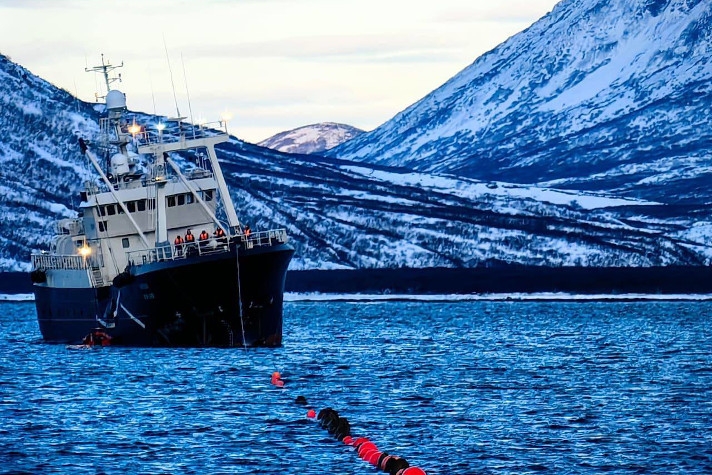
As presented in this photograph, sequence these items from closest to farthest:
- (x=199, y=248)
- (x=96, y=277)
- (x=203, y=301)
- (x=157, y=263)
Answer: (x=157, y=263), (x=203, y=301), (x=199, y=248), (x=96, y=277)

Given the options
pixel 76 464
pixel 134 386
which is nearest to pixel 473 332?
pixel 134 386

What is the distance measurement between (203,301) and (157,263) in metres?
2.96

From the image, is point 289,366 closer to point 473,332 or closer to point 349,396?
point 349,396

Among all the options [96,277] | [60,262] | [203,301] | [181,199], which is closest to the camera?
[203,301]

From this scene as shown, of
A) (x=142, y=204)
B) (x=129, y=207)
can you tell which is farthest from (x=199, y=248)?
(x=142, y=204)

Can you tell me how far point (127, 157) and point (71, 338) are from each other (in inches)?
427

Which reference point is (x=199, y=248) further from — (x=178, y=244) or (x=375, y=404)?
(x=375, y=404)

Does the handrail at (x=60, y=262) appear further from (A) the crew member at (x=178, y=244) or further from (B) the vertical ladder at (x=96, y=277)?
(A) the crew member at (x=178, y=244)

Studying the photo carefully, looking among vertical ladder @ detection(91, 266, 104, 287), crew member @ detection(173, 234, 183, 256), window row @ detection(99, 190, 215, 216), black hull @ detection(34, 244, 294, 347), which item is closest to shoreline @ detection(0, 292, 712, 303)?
window row @ detection(99, 190, 215, 216)

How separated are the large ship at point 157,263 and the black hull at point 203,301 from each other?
0.05 meters

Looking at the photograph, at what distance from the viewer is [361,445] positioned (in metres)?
52.5

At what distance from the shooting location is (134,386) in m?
72.4

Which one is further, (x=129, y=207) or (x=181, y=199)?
(x=181, y=199)

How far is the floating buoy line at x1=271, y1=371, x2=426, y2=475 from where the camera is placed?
4768 centimetres
